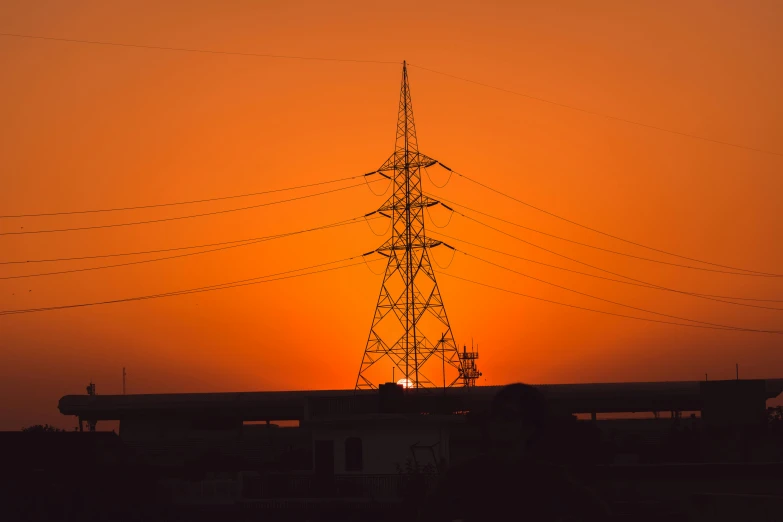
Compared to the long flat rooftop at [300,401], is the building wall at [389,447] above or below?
below

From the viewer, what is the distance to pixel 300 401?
100875 mm

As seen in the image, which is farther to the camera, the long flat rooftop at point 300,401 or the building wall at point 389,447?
the long flat rooftop at point 300,401

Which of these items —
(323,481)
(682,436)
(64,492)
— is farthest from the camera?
(682,436)

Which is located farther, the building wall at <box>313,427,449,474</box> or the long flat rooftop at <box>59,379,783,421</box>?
the long flat rooftop at <box>59,379,783,421</box>

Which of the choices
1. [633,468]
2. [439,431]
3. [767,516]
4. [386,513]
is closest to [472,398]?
[439,431]

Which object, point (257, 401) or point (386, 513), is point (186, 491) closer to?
point (386, 513)

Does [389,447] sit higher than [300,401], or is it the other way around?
[300,401]

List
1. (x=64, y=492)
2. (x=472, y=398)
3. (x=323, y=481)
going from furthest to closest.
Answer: (x=472, y=398) < (x=323, y=481) < (x=64, y=492)

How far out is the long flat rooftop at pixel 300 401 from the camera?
95.1m

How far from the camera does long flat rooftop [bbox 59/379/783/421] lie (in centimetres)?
9512

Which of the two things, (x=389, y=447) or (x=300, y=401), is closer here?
(x=389, y=447)

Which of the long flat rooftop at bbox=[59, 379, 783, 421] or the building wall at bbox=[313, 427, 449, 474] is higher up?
the long flat rooftop at bbox=[59, 379, 783, 421]

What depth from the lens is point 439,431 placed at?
5619cm

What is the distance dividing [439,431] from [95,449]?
1932 centimetres
